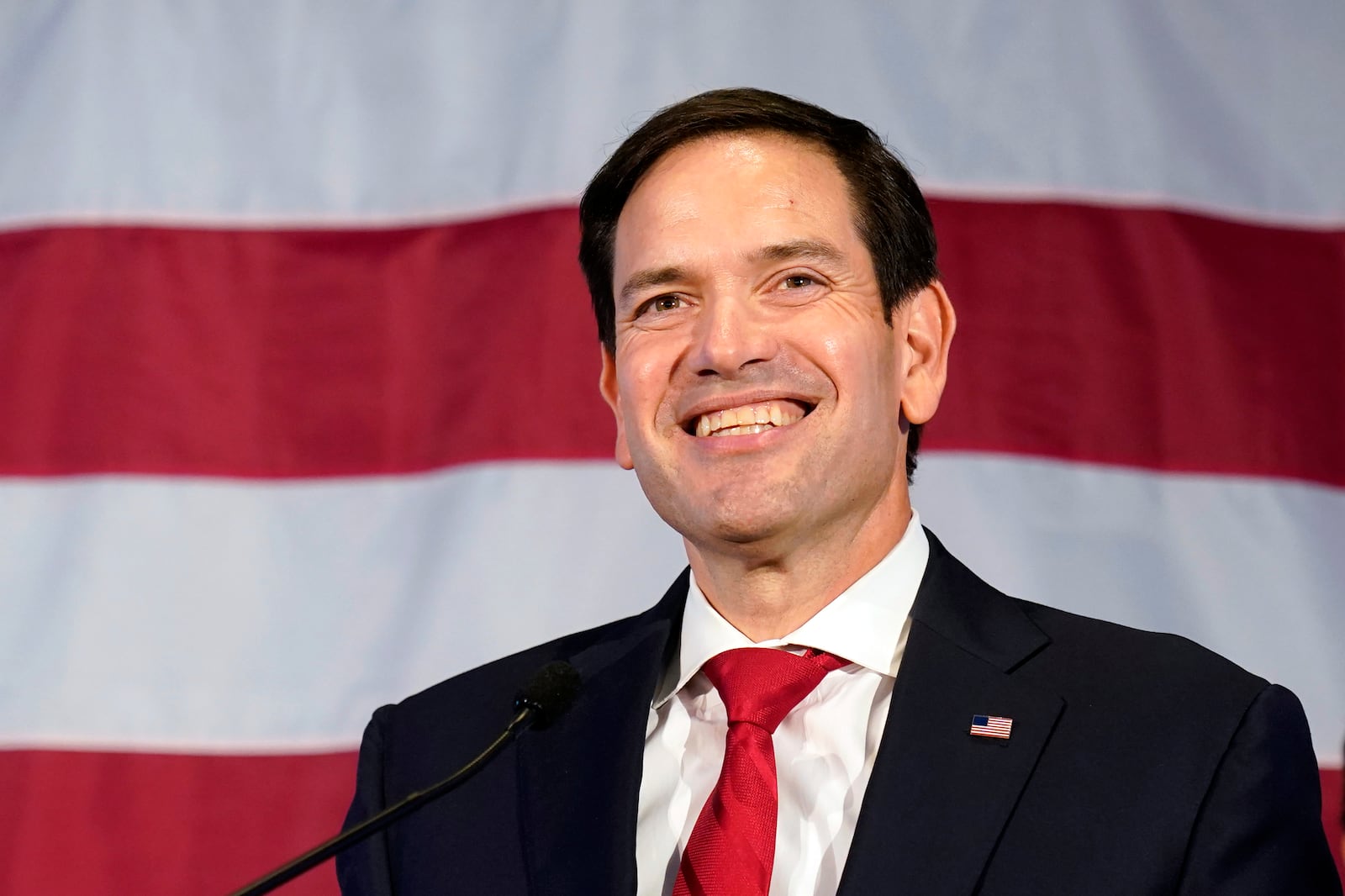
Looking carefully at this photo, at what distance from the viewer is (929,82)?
93.4 inches

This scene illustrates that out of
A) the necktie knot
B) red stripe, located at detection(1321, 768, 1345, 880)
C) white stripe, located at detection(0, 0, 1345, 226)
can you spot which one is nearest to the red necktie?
the necktie knot

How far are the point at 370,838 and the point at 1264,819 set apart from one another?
0.86 meters

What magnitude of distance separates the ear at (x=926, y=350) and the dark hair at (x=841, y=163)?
0.8 inches

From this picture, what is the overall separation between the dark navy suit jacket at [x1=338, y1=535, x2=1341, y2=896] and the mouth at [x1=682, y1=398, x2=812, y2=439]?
0.22m

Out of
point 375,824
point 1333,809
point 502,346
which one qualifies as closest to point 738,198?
point 375,824

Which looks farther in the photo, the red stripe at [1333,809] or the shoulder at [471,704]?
the red stripe at [1333,809]

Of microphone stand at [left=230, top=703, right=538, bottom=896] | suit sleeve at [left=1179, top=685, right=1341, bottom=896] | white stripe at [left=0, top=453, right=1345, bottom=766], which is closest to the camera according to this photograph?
microphone stand at [left=230, top=703, right=538, bottom=896]

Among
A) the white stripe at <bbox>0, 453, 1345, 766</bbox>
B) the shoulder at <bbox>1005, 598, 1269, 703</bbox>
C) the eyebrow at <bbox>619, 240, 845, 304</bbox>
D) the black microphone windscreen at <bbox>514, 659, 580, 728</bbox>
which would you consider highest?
the eyebrow at <bbox>619, 240, 845, 304</bbox>

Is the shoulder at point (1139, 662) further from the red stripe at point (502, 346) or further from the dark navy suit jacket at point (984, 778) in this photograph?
the red stripe at point (502, 346)

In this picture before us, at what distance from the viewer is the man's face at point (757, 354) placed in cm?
156

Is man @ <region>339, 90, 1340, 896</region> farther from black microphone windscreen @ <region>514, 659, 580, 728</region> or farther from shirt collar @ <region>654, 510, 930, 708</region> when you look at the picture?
black microphone windscreen @ <region>514, 659, 580, 728</region>

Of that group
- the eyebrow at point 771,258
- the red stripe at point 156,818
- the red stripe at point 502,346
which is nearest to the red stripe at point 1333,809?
the red stripe at point 502,346

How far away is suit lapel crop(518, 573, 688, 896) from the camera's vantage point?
150 cm

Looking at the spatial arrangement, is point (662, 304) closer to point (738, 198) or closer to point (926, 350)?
point (738, 198)
